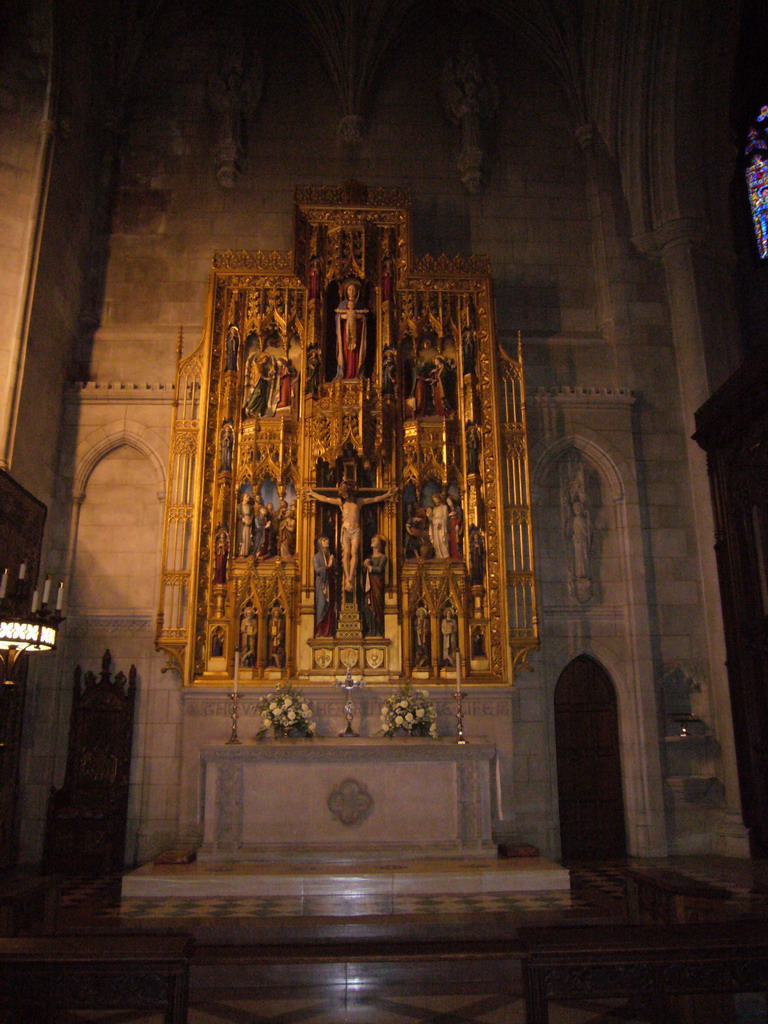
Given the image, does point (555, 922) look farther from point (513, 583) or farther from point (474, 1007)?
point (513, 583)

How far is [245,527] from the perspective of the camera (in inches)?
444

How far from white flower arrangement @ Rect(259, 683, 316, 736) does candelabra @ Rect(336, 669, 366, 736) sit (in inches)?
18.2

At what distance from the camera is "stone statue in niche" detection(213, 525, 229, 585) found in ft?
36.4

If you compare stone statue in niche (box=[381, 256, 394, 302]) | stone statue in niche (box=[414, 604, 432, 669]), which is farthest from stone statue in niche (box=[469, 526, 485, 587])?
stone statue in niche (box=[381, 256, 394, 302])

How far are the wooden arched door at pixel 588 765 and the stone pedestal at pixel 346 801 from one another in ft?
9.53

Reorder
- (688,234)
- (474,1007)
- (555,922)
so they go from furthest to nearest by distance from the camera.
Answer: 1. (688,234)
2. (555,922)
3. (474,1007)

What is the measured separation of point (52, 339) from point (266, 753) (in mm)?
7042

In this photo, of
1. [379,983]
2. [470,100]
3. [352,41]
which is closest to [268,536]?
[379,983]

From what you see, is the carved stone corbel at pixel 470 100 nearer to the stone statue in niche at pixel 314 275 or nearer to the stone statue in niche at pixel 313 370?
the stone statue in niche at pixel 314 275

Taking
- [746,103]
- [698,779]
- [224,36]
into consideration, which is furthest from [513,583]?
[224,36]

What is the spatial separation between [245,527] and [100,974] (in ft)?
25.6

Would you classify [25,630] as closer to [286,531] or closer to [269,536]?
[269,536]

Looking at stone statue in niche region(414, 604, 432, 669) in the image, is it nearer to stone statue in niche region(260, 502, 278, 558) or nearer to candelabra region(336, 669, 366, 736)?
candelabra region(336, 669, 366, 736)

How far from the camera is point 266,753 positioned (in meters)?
9.02
